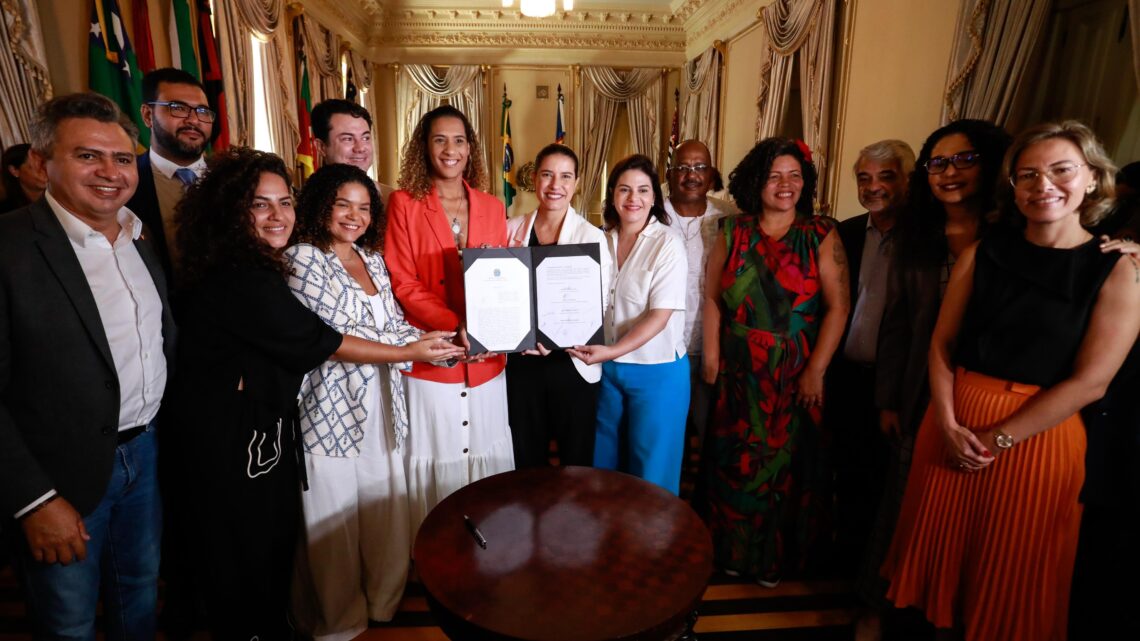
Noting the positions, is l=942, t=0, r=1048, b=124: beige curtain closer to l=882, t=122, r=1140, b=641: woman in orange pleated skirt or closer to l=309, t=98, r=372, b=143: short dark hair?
l=882, t=122, r=1140, b=641: woman in orange pleated skirt

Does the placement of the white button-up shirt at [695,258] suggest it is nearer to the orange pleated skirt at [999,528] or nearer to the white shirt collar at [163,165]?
the orange pleated skirt at [999,528]

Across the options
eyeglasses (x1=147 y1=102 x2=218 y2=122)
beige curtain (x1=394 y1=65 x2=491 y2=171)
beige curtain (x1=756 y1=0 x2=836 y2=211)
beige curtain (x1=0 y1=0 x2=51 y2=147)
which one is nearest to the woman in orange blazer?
eyeglasses (x1=147 y1=102 x2=218 y2=122)

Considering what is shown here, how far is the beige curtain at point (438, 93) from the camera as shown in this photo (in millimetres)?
7816

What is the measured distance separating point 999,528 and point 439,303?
1.84 metres

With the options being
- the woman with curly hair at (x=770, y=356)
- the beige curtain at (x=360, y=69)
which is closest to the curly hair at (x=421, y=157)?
the woman with curly hair at (x=770, y=356)

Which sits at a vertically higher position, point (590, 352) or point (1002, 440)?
point (590, 352)

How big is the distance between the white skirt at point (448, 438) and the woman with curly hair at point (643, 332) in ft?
1.37

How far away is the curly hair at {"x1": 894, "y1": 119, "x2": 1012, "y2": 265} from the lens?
1.68m

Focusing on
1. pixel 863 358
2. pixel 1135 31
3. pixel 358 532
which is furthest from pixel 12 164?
pixel 1135 31

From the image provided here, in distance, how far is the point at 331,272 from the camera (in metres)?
1.67

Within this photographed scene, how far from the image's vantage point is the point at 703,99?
22.9 ft

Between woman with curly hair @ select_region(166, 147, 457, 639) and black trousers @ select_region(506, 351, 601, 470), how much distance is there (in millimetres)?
693

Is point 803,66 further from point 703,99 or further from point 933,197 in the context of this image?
point 933,197

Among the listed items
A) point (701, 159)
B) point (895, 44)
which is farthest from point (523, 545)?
point (895, 44)
